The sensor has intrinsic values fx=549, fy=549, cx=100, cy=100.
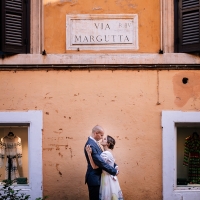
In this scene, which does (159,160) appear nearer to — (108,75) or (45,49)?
(108,75)

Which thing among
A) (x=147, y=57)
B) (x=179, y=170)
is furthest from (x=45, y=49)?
(x=179, y=170)

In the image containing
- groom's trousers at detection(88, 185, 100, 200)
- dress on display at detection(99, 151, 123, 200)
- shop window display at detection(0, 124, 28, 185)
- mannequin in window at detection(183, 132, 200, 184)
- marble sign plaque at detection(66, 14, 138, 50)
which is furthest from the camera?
mannequin in window at detection(183, 132, 200, 184)

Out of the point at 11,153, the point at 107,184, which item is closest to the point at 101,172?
the point at 107,184

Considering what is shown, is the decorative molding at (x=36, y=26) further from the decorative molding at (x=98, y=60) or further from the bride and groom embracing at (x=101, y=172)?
the bride and groom embracing at (x=101, y=172)

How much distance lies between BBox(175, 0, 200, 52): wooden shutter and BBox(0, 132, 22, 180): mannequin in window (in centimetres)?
354

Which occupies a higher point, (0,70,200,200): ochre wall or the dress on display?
(0,70,200,200): ochre wall

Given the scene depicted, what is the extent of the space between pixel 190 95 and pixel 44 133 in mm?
2790

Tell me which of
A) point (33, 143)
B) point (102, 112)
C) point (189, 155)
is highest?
point (102, 112)

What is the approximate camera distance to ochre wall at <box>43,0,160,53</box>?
404 inches

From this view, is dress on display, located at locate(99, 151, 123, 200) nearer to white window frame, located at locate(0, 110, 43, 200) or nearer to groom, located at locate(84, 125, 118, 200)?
groom, located at locate(84, 125, 118, 200)

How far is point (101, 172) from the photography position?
9039 mm

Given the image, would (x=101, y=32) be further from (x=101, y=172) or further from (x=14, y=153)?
(x=14, y=153)

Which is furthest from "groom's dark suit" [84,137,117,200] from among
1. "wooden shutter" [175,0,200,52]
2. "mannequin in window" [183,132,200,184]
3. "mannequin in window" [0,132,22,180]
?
"wooden shutter" [175,0,200,52]

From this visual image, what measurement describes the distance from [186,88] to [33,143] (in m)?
3.00
